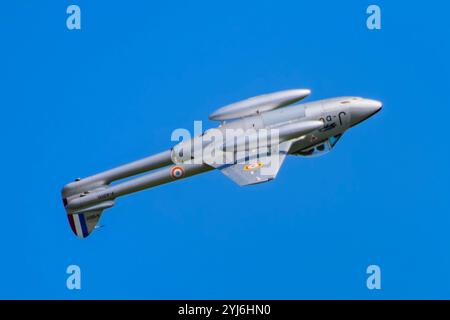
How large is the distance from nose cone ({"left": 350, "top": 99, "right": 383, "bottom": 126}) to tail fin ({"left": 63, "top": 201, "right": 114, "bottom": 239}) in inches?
471

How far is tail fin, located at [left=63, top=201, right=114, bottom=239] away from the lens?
4244 cm

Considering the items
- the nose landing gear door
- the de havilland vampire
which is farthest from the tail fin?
the nose landing gear door

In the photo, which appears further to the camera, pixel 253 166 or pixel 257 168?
pixel 253 166

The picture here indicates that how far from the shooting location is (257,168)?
38375 mm

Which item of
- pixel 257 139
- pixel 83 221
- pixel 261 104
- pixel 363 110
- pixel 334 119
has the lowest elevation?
pixel 83 221

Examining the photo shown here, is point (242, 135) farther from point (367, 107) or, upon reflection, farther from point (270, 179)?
point (367, 107)

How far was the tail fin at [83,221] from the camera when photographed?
42.4 metres

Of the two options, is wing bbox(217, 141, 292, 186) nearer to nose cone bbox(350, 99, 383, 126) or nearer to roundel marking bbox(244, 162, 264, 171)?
roundel marking bbox(244, 162, 264, 171)

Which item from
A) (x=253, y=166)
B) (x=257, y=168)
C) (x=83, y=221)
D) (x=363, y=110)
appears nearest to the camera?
(x=257, y=168)

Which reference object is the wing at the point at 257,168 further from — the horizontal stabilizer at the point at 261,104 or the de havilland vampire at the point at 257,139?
the horizontal stabilizer at the point at 261,104

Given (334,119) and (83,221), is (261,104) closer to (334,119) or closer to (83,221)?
(334,119)

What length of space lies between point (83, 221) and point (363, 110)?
526 inches

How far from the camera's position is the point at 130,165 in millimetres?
41250

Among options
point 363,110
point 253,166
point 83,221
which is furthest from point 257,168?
point 83,221
